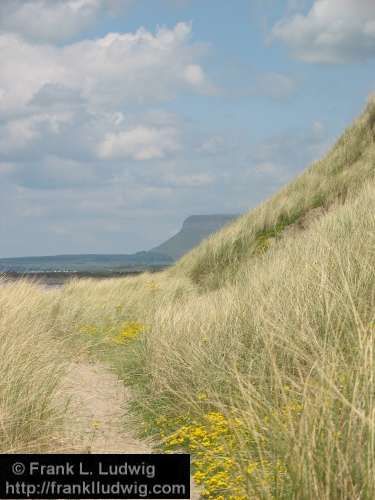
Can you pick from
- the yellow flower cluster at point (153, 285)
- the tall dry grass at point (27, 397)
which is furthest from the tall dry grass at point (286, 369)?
the yellow flower cluster at point (153, 285)

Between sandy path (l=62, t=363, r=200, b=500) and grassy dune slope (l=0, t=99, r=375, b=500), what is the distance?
0.64 ft

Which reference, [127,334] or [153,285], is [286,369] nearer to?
[127,334]

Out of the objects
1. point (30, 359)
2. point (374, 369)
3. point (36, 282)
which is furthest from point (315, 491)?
point (36, 282)

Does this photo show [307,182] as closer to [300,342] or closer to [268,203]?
[268,203]

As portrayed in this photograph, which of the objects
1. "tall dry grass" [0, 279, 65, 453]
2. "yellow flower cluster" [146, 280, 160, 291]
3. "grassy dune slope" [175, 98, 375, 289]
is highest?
"grassy dune slope" [175, 98, 375, 289]

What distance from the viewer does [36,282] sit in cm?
1337

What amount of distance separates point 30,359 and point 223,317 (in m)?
2.19

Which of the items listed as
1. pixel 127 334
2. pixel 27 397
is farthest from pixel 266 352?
pixel 127 334

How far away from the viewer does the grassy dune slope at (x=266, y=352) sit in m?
3.10

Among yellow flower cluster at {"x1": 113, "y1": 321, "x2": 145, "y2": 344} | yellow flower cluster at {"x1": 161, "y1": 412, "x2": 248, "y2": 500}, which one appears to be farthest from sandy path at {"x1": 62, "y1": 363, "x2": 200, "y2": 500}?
yellow flower cluster at {"x1": 113, "y1": 321, "x2": 145, "y2": 344}

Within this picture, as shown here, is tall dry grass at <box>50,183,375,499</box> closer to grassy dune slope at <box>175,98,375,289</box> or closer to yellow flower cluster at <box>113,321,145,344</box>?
yellow flower cluster at <box>113,321,145,344</box>

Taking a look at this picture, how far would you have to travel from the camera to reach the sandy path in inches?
189

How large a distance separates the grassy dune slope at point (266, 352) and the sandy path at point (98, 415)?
195mm

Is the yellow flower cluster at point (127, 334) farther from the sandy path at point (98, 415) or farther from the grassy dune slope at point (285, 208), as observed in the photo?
the grassy dune slope at point (285, 208)
